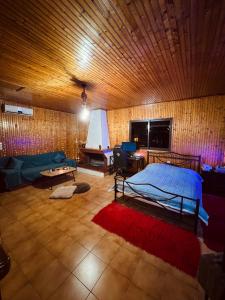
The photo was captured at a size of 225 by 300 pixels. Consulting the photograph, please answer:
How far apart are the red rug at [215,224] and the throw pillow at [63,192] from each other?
124 inches

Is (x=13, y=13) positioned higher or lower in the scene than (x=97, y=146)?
higher

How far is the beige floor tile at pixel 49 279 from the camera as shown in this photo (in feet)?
4.91

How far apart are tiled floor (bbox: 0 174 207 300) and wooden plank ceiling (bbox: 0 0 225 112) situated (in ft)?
9.87

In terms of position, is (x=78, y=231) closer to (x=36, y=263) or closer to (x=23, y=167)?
(x=36, y=263)

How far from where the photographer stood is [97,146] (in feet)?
20.8

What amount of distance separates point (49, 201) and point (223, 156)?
207 inches

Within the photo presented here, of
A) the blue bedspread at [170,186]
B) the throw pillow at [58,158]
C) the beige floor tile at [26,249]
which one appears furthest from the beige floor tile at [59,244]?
the throw pillow at [58,158]

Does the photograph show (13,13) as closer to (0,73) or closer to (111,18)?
(111,18)

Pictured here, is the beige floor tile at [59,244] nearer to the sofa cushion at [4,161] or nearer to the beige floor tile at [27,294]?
the beige floor tile at [27,294]

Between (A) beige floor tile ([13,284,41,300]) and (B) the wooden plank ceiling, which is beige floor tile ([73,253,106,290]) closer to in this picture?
(A) beige floor tile ([13,284,41,300])

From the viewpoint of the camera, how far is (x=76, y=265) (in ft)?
5.88

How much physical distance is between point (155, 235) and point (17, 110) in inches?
229

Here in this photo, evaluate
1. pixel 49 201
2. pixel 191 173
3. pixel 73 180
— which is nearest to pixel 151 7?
pixel 191 173

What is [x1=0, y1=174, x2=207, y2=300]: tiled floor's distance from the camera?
4.85 feet
